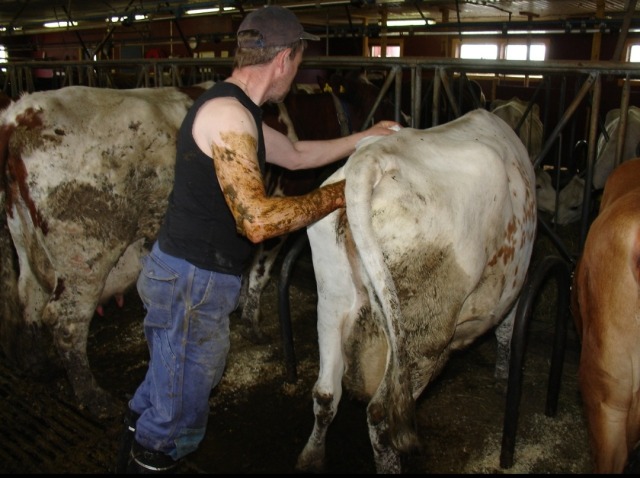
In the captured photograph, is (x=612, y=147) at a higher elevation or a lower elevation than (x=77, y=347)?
higher

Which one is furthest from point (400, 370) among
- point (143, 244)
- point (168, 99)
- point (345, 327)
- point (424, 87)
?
point (424, 87)

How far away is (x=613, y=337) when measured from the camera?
221 centimetres

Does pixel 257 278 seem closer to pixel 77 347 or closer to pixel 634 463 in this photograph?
pixel 77 347

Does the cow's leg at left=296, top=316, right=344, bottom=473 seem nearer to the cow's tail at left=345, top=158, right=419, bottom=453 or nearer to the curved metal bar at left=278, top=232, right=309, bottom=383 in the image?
the cow's tail at left=345, top=158, right=419, bottom=453

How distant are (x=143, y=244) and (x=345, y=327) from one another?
2.15m

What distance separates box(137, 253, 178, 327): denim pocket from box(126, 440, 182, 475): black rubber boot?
521 millimetres

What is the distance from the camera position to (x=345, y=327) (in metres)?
2.65

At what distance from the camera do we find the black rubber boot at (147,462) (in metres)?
2.40

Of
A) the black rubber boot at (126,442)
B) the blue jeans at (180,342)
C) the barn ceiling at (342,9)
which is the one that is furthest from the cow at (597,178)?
the black rubber boot at (126,442)

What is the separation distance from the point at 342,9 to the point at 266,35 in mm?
11417

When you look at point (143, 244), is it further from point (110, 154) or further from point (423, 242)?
point (423, 242)

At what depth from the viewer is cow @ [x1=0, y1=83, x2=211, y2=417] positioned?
358cm

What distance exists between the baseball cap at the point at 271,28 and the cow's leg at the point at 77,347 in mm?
2156

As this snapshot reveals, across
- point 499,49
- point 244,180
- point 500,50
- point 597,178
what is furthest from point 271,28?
point 500,50
